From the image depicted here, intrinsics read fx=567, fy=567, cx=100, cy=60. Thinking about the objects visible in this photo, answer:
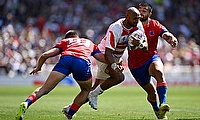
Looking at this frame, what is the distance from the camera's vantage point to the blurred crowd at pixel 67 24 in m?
34.6

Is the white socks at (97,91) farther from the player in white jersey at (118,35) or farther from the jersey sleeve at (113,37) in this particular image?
the jersey sleeve at (113,37)

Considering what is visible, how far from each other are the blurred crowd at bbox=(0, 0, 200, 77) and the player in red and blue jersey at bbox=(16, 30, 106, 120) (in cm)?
2276

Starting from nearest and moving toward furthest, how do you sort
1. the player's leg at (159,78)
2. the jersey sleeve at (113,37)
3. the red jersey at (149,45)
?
the jersey sleeve at (113,37)
the player's leg at (159,78)
the red jersey at (149,45)

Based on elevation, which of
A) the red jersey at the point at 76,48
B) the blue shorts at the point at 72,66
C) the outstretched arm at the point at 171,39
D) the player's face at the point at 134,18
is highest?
the player's face at the point at 134,18

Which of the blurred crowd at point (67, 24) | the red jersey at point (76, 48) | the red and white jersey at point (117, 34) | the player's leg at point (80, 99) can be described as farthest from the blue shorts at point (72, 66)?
the blurred crowd at point (67, 24)

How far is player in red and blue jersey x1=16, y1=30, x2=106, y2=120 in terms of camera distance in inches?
447

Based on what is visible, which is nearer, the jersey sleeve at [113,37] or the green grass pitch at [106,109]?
the jersey sleeve at [113,37]

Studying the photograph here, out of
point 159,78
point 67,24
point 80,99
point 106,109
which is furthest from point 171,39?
point 67,24

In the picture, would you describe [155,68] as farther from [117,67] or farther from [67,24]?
[67,24]

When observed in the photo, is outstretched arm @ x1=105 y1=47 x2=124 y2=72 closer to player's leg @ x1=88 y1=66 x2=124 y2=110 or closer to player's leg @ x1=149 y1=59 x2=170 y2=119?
player's leg @ x1=149 y1=59 x2=170 y2=119

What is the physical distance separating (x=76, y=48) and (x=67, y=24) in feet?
88.2

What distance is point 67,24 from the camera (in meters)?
38.4

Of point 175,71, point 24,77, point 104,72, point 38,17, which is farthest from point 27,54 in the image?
point 104,72

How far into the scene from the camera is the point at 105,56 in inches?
484
